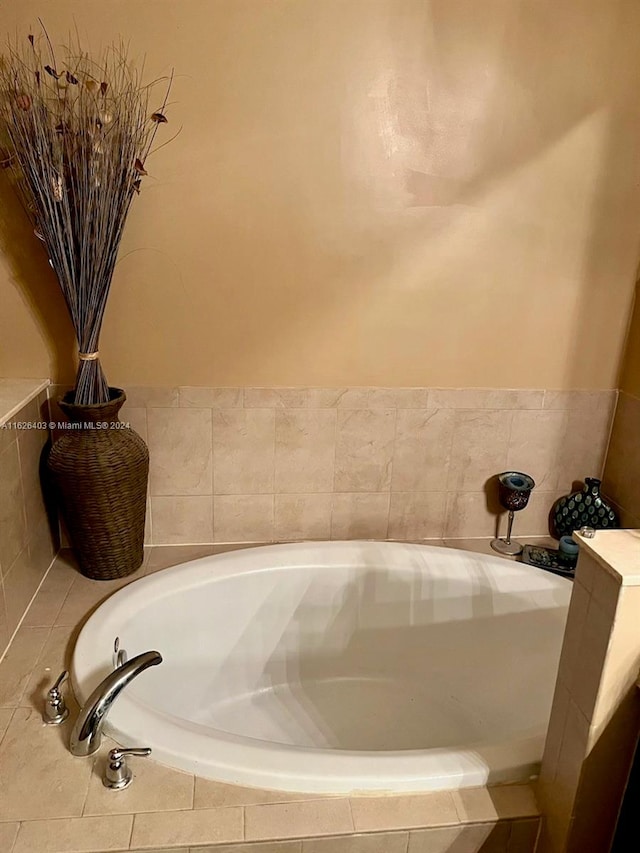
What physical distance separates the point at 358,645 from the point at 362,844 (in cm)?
83

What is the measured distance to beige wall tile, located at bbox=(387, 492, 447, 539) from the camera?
205 cm

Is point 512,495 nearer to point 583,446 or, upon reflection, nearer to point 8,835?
point 583,446

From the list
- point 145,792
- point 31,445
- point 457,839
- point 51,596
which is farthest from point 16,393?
point 457,839

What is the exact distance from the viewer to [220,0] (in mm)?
1600

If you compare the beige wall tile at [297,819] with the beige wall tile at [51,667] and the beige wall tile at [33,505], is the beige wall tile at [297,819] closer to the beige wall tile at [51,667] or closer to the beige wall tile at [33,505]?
the beige wall tile at [51,667]

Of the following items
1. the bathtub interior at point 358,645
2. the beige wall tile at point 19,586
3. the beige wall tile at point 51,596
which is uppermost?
the beige wall tile at point 19,586

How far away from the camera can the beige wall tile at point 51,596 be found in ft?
5.31

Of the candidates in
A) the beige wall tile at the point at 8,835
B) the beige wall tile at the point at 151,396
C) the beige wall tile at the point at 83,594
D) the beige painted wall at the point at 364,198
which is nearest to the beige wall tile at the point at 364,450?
the beige painted wall at the point at 364,198

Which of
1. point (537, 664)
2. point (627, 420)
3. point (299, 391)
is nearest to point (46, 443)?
point (299, 391)

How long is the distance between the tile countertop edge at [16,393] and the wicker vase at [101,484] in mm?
91

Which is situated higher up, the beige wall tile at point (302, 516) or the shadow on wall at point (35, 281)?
the shadow on wall at point (35, 281)

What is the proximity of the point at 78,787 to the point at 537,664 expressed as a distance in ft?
3.71

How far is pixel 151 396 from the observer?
1.86 m

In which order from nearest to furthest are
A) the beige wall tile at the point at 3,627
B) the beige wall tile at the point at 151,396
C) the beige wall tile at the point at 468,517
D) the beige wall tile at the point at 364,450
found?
the beige wall tile at the point at 3,627
the beige wall tile at the point at 151,396
the beige wall tile at the point at 364,450
the beige wall tile at the point at 468,517
